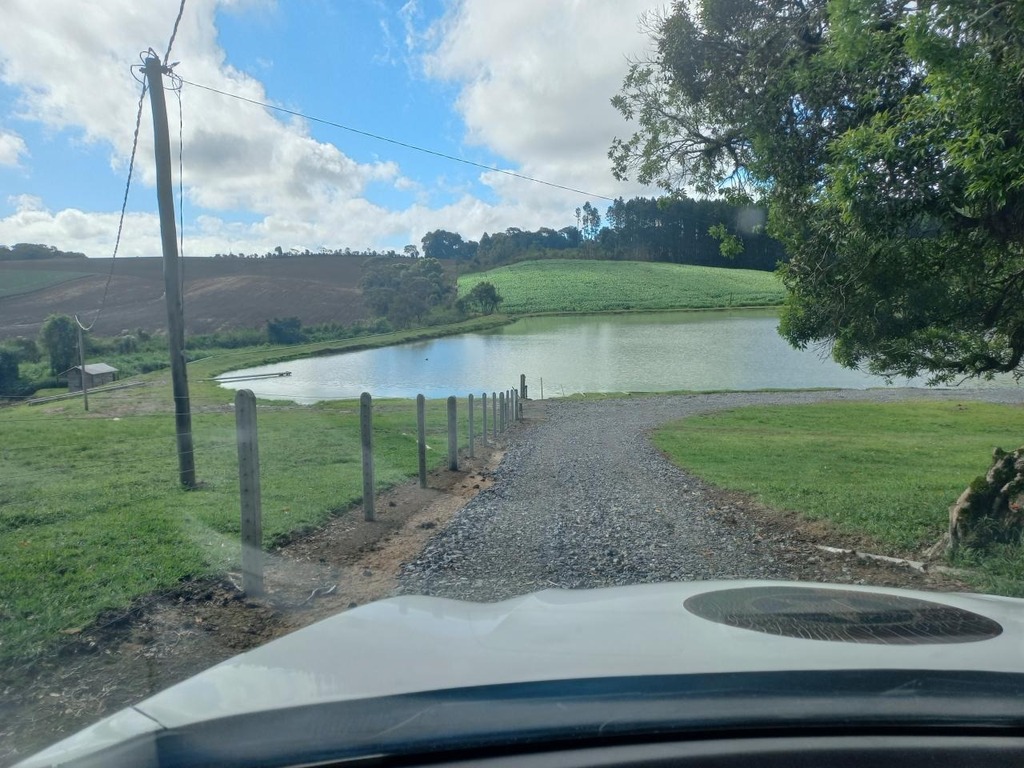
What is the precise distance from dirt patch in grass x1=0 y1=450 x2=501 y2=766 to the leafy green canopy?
5.10m

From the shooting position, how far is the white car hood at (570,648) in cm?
222

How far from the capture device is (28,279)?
18203 millimetres

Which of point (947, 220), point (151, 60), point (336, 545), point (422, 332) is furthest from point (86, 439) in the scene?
point (422, 332)

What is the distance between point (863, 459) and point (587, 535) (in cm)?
903

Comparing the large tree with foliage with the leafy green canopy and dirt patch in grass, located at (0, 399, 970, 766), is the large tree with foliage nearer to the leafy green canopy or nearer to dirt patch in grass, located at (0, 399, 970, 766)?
dirt patch in grass, located at (0, 399, 970, 766)

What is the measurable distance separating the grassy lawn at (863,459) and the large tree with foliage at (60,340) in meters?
12.9

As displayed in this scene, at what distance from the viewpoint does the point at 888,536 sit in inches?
322

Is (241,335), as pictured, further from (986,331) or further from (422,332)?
(986,331)

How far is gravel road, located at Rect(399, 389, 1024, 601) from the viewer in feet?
23.4

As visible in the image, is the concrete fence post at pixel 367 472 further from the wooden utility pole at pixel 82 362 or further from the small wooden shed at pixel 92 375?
the small wooden shed at pixel 92 375

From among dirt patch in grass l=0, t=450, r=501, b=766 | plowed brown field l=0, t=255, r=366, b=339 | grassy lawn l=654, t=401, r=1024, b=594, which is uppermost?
plowed brown field l=0, t=255, r=366, b=339

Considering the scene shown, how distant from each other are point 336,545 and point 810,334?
5.70 metres

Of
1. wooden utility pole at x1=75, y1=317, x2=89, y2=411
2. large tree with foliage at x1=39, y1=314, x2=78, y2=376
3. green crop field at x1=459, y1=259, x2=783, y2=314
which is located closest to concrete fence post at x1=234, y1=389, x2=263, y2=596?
wooden utility pole at x1=75, y1=317, x2=89, y2=411

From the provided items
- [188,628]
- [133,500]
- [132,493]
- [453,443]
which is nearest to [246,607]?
[188,628]
